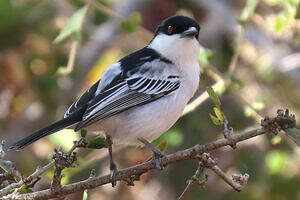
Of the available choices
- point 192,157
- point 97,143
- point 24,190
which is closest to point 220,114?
point 192,157

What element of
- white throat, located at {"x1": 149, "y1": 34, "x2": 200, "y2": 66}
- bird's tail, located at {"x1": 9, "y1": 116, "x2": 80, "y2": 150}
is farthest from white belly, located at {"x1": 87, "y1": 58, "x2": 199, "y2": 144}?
white throat, located at {"x1": 149, "y1": 34, "x2": 200, "y2": 66}

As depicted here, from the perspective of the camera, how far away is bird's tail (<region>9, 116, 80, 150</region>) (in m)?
2.84

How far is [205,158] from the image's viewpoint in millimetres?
2320

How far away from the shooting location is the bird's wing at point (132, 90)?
300 cm

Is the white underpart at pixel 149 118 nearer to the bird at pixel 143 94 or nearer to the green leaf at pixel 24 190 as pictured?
the bird at pixel 143 94

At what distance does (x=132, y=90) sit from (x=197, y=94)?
1.72 metres

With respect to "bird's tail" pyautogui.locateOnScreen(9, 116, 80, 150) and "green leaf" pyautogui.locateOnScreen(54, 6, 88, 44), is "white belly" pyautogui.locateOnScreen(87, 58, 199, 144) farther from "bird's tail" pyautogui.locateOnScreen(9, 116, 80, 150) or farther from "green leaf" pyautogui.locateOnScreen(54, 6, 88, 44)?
"green leaf" pyautogui.locateOnScreen(54, 6, 88, 44)

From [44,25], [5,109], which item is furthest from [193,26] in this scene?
[5,109]

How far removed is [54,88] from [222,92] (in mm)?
1603

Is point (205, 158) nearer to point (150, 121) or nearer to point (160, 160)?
point (160, 160)

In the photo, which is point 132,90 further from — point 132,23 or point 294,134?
point 294,134

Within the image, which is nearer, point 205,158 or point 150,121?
point 205,158

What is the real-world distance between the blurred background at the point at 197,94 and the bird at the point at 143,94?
0.29m

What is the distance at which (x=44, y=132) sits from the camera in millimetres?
2912
